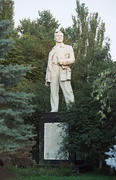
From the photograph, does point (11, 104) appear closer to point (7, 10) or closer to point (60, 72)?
point (60, 72)

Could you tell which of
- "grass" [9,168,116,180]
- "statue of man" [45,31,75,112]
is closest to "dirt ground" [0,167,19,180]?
"grass" [9,168,116,180]

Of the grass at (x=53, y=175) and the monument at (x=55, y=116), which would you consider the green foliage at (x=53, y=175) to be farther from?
the monument at (x=55, y=116)

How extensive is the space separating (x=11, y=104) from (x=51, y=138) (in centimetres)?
177

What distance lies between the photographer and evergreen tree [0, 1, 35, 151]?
10.7 m

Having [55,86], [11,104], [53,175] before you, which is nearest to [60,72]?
[55,86]

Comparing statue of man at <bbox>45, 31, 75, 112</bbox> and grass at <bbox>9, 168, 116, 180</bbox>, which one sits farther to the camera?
statue of man at <bbox>45, 31, 75, 112</bbox>

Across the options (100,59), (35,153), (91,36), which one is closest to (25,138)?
(35,153)

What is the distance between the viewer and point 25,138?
11.3 metres

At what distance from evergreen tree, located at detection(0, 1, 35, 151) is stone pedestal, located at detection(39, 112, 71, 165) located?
817 millimetres

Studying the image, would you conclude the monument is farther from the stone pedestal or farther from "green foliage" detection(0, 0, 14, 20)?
"green foliage" detection(0, 0, 14, 20)

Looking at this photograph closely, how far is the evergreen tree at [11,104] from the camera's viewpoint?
10.7 m

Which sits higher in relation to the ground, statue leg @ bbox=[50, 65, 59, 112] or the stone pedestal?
statue leg @ bbox=[50, 65, 59, 112]

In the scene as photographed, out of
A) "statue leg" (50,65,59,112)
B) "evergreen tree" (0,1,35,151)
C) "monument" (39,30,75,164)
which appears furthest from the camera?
"statue leg" (50,65,59,112)

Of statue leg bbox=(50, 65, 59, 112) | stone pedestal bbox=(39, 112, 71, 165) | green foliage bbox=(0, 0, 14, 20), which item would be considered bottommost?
stone pedestal bbox=(39, 112, 71, 165)
